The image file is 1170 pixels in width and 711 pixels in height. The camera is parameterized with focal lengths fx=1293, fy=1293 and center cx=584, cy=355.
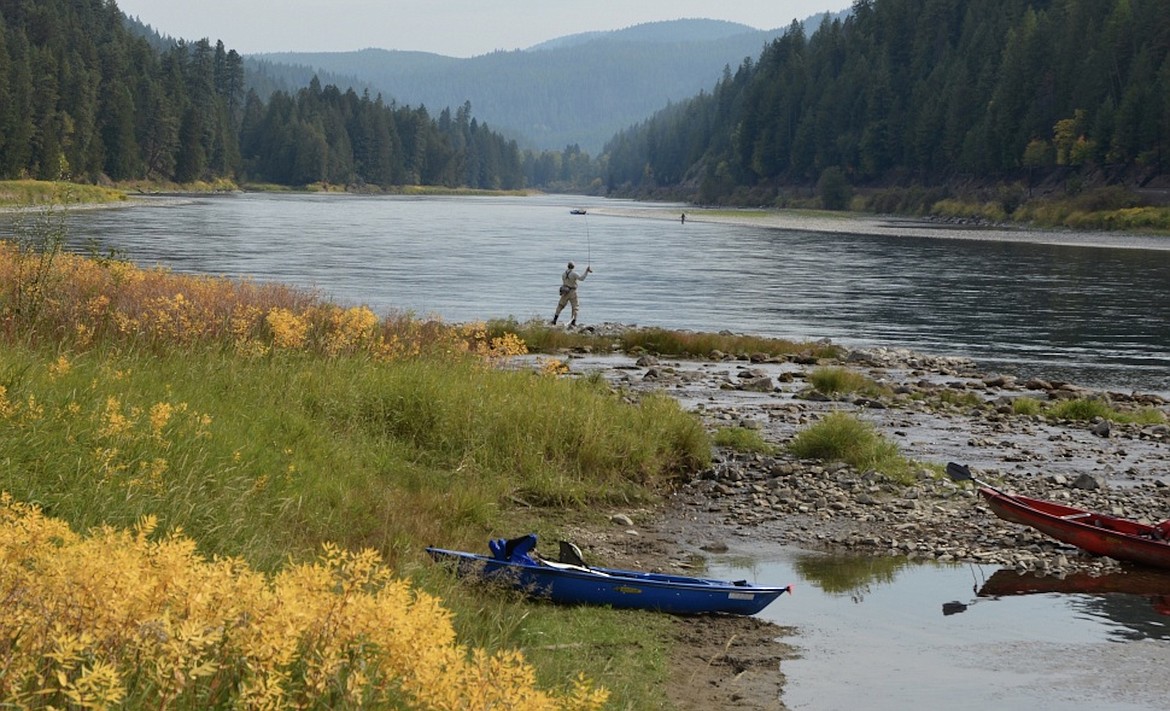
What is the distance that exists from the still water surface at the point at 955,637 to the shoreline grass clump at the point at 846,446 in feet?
12.8

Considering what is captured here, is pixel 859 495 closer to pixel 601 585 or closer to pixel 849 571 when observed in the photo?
pixel 849 571

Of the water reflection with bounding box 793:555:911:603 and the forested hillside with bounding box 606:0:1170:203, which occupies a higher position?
the forested hillside with bounding box 606:0:1170:203

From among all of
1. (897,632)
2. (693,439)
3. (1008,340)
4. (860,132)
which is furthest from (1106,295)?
(860,132)

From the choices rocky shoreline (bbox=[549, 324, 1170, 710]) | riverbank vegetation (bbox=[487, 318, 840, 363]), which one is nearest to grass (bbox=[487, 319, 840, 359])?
riverbank vegetation (bbox=[487, 318, 840, 363])

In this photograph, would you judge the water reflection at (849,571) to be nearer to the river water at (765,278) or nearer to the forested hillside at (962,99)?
the river water at (765,278)

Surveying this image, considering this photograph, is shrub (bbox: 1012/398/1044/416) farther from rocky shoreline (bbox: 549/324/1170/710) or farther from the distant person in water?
the distant person in water

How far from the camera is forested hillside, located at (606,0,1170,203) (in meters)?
112

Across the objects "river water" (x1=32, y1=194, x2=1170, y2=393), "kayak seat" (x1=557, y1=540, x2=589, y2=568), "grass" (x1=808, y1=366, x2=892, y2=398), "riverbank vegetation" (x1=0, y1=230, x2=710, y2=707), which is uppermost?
"riverbank vegetation" (x1=0, y1=230, x2=710, y2=707)

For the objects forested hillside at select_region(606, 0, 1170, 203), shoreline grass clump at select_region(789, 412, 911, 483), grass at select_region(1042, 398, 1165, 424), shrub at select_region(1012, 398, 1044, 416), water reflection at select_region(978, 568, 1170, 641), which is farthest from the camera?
forested hillside at select_region(606, 0, 1170, 203)

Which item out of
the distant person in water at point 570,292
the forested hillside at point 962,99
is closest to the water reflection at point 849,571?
the distant person in water at point 570,292

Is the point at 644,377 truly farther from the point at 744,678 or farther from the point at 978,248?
the point at 978,248

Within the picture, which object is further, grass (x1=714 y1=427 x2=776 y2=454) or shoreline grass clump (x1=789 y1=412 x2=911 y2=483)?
grass (x1=714 y1=427 x2=776 y2=454)

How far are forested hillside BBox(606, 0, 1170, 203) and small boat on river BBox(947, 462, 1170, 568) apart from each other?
98.6 m

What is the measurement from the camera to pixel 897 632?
11.9 m
